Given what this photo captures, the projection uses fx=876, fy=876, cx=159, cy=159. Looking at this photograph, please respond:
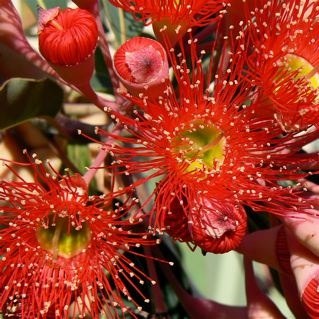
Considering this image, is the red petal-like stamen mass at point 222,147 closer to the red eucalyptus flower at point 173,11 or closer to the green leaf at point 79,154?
the red eucalyptus flower at point 173,11

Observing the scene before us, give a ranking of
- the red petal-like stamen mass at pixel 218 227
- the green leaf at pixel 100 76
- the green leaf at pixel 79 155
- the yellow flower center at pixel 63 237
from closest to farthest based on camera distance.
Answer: the red petal-like stamen mass at pixel 218 227
the yellow flower center at pixel 63 237
the green leaf at pixel 79 155
the green leaf at pixel 100 76

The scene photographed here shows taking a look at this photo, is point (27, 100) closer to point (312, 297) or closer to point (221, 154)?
point (221, 154)

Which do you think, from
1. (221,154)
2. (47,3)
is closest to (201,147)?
(221,154)

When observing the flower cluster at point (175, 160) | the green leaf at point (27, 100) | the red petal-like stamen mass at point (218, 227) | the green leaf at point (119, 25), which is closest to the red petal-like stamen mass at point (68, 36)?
the flower cluster at point (175, 160)

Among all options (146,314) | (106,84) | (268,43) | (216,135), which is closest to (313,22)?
(268,43)

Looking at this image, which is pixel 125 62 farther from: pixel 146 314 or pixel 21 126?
pixel 146 314

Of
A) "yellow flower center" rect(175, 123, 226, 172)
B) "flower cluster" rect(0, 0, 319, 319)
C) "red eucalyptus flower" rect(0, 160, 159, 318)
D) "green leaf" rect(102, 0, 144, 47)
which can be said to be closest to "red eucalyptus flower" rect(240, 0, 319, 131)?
"flower cluster" rect(0, 0, 319, 319)

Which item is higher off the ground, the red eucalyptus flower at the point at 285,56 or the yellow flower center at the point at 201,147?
the red eucalyptus flower at the point at 285,56
